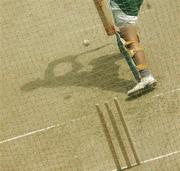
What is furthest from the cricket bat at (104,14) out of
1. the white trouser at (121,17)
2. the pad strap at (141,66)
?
the pad strap at (141,66)

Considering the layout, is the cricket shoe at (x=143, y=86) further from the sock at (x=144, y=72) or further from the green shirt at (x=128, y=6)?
the green shirt at (x=128, y=6)

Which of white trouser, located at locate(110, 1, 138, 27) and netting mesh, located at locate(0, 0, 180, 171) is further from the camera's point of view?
white trouser, located at locate(110, 1, 138, 27)

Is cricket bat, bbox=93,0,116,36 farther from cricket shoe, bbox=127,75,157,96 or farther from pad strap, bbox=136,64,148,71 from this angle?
cricket shoe, bbox=127,75,157,96

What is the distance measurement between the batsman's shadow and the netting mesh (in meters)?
0.01

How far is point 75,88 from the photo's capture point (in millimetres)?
8188

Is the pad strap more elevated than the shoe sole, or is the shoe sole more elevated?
the pad strap

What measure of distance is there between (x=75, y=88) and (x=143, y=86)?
106 cm

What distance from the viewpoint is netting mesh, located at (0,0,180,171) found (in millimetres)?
6746

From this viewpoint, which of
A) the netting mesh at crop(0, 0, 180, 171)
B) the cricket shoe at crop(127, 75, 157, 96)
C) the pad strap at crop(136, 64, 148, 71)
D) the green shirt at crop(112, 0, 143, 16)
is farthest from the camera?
the green shirt at crop(112, 0, 143, 16)

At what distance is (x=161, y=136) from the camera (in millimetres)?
6633

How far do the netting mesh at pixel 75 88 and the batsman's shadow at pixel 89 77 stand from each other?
1 cm

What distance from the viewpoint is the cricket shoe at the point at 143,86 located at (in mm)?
7457

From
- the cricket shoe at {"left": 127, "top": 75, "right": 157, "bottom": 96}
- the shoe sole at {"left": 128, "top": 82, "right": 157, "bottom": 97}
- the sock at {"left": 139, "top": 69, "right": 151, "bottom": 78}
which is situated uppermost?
the sock at {"left": 139, "top": 69, "right": 151, "bottom": 78}

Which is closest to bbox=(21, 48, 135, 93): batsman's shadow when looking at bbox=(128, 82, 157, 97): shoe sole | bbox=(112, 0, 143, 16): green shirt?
bbox=(128, 82, 157, 97): shoe sole
